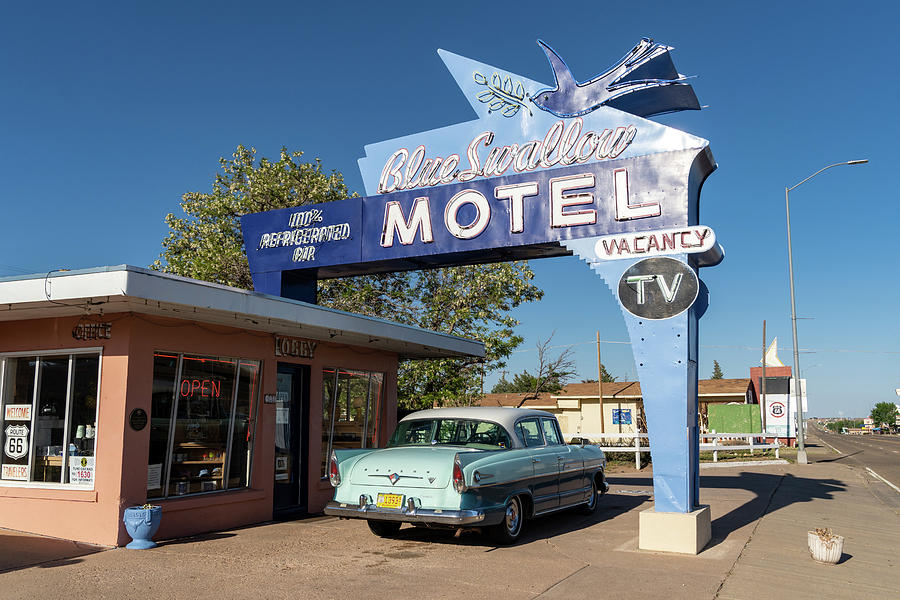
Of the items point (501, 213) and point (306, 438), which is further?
point (306, 438)

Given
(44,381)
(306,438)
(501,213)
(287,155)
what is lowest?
(306,438)

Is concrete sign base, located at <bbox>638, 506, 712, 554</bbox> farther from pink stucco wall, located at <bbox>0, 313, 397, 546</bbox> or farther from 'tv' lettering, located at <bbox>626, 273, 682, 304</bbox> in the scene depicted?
pink stucco wall, located at <bbox>0, 313, 397, 546</bbox>

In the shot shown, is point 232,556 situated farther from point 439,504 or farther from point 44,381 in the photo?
point 44,381

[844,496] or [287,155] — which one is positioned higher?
[287,155]

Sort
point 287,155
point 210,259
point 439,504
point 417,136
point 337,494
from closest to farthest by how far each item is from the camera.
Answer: point 439,504
point 337,494
point 417,136
point 210,259
point 287,155

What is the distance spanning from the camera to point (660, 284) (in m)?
8.73

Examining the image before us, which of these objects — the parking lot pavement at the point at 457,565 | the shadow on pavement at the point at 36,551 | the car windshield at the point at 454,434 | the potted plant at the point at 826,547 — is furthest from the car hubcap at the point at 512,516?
the shadow on pavement at the point at 36,551

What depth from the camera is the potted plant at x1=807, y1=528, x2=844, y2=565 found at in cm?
776

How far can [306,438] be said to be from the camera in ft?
38.4

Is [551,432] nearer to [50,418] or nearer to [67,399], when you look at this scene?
[67,399]

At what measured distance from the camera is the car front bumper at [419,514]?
25.9ft

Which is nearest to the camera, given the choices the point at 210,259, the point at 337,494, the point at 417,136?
the point at 337,494

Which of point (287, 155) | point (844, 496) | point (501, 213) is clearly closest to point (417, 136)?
point (501, 213)

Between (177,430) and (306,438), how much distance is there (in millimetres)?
2530
